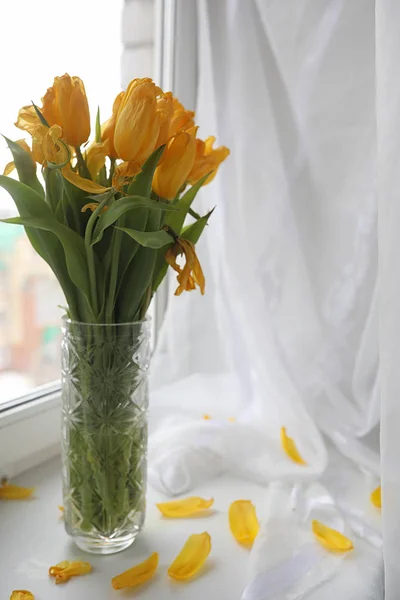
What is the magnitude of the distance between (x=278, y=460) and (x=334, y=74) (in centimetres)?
63

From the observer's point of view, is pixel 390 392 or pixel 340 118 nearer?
pixel 390 392

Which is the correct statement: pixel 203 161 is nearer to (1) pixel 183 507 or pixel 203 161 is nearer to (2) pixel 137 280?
(2) pixel 137 280

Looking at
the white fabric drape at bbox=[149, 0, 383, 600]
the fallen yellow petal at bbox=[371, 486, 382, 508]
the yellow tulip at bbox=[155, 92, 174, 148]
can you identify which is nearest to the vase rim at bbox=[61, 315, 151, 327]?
the yellow tulip at bbox=[155, 92, 174, 148]

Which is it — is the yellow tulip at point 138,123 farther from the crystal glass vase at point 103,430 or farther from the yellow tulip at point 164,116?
the crystal glass vase at point 103,430

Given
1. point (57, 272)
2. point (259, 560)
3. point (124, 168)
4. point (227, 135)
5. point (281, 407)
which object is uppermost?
point (227, 135)

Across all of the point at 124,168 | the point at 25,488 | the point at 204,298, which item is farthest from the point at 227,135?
the point at 25,488

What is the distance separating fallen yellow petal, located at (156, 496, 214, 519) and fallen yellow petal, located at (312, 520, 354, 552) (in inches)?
6.3

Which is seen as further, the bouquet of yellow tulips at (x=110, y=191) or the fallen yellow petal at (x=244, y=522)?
the fallen yellow petal at (x=244, y=522)

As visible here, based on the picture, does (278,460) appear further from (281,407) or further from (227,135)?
(227,135)

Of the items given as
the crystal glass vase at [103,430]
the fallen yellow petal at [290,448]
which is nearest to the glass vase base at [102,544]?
the crystal glass vase at [103,430]

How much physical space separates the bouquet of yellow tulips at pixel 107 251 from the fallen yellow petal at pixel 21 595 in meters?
0.10

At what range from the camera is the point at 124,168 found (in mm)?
633

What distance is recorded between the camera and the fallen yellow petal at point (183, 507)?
2.74 ft

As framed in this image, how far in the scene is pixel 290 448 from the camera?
98 centimetres
